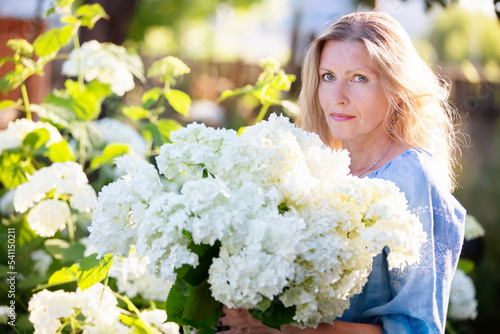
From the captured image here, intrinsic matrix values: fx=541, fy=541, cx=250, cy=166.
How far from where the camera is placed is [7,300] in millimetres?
2191

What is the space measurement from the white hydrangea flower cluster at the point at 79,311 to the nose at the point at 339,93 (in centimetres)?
89

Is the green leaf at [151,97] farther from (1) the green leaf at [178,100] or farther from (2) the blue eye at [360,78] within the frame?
(2) the blue eye at [360,78]

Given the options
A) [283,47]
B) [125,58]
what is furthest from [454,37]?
[125,58]

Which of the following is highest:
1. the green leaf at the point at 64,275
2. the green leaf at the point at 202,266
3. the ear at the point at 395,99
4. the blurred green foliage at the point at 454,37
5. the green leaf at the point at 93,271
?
the ear at the point at 395,99

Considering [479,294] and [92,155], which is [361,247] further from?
[479,294]

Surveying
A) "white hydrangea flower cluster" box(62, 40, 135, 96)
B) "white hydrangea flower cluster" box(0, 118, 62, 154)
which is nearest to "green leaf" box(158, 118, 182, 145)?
"white hydrangea flower cluster" box(62, 40, 135, 96)

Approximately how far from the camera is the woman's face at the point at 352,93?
1619mm

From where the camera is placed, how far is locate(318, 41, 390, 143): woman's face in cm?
162

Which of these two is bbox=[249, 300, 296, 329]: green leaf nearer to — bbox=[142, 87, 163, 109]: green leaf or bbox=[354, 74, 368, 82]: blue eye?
bbox=[354, 74, 368, 82]: blue eye

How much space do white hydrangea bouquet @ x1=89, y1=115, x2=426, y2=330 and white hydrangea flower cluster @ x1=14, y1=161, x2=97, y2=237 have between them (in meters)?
0.71

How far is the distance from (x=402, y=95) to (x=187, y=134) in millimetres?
766

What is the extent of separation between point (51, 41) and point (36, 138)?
1.27 ft

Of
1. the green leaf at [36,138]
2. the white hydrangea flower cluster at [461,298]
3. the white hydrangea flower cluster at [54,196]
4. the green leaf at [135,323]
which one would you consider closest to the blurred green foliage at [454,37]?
the white hydrangea flower cluster at [461,298]

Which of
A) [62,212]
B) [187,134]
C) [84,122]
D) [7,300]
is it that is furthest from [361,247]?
[7,300]
